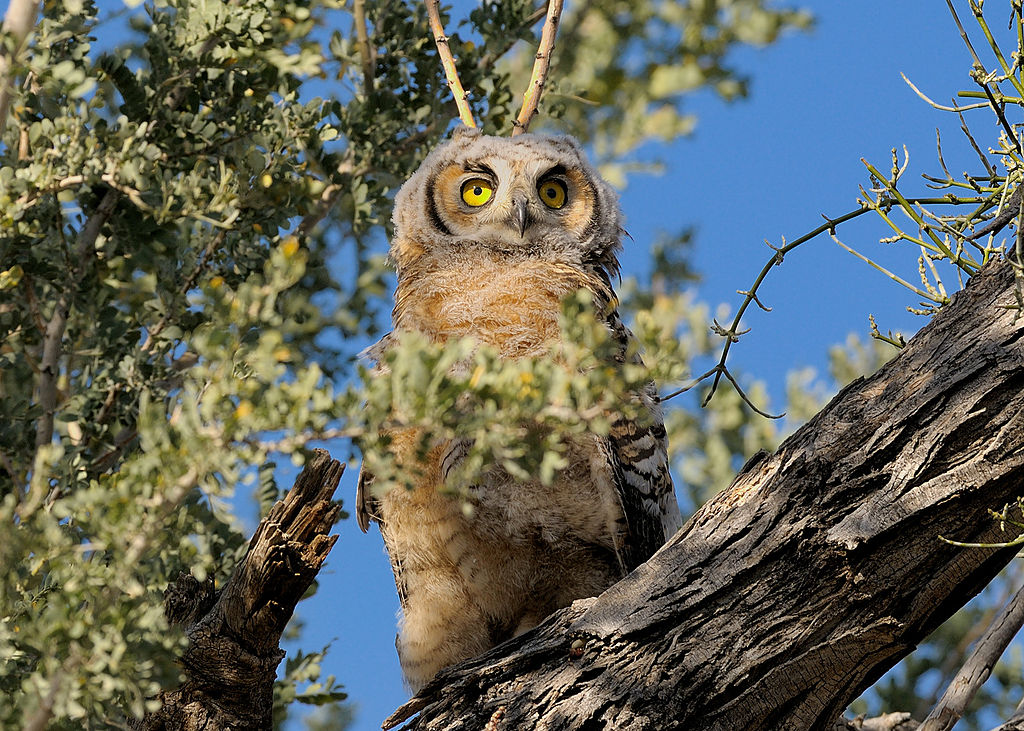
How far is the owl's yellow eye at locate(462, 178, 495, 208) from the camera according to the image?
429cm

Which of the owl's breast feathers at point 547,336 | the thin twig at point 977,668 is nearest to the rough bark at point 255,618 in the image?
the owl's breast feathers at point 547,336

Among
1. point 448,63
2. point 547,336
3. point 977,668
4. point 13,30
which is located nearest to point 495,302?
point 547,336

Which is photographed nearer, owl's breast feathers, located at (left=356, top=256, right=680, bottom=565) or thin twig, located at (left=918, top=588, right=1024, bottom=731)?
thin twig, located at (left=918, top=588, right=1024, bottom=731)

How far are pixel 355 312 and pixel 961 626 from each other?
11.3 feet

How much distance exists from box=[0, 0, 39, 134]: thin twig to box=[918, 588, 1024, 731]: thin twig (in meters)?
2.98

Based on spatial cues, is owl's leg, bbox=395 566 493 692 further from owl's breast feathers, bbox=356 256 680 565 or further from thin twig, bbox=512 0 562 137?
thin twig, bbox=512 0 562 137

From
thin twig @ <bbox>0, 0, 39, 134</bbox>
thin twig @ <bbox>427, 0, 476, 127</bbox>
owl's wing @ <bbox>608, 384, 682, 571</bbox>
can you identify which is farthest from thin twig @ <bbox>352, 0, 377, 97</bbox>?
owl's wing @ <bbox>608, 384, 682, 571</bbox>

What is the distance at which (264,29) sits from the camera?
3.71 meters

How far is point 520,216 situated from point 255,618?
184 cm

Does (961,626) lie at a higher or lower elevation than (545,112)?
lower

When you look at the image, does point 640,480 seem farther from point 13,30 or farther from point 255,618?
point 13,30

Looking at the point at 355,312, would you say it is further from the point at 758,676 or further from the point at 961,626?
the point at 961,626

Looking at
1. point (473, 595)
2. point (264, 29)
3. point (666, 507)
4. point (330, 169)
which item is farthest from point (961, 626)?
point (264, 29)

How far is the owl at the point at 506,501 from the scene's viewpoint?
338 cm
